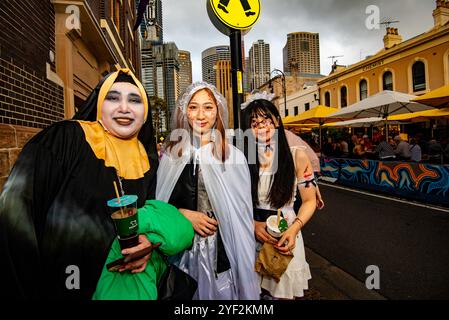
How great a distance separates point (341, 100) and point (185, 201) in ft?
97.6

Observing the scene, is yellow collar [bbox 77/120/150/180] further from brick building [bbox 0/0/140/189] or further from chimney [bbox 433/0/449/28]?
chimney [bbox 433/0/449/28]

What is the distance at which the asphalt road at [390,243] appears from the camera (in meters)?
3.20

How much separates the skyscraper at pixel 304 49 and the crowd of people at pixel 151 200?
371ft

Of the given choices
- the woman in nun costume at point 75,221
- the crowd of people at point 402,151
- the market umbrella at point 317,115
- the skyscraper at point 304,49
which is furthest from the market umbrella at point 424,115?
the skyscraper at point 304,49

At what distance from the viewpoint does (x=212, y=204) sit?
6.01 ft

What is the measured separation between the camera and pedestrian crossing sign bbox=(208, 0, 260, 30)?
2.82 metres

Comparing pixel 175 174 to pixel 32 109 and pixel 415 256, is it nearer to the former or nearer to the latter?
pixel 32 109

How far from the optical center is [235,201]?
1.83 m

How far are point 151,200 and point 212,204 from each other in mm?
479

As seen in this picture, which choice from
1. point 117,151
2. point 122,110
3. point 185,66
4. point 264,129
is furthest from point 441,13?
point 185,66

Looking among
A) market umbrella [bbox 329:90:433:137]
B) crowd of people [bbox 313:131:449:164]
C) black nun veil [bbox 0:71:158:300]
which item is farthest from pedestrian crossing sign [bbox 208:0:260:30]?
market umbrella [bbox 329:90:433:137]

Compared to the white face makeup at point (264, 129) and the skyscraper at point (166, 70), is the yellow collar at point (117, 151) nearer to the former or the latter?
the white face makeup at point (264, 129)

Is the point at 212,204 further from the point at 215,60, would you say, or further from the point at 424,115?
the point at 424,115

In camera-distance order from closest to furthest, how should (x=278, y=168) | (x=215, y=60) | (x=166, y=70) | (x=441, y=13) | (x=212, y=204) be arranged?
(x=212, y=204)
(x=278, y=168)
(x=215, y=60)
(x=441, y=13)
(x=166, y=70)
